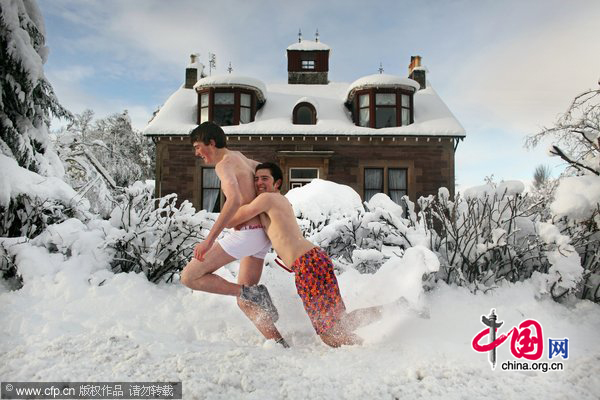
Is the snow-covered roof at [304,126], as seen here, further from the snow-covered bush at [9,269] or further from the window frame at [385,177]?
the snow-covered bush at [9,269]

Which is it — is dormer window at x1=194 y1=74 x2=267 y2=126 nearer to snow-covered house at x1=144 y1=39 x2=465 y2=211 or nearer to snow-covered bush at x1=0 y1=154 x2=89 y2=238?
snow-covered house at x1=144 y1=39 x2=465 y2=211

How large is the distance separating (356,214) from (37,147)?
12.6 ft

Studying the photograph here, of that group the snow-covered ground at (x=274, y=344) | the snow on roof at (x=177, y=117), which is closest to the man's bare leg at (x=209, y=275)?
the snow-covered ground at (x=274, y=344)

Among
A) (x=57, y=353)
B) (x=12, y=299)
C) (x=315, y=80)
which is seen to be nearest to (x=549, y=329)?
(x=57, y=353)

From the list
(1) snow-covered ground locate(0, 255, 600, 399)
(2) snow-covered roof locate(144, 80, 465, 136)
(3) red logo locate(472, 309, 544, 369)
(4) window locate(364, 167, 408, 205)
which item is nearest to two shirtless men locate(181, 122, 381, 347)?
(1) snow-covered ground locate(0, 255, 600, 399)

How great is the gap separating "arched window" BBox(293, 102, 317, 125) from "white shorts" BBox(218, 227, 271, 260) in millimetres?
9517

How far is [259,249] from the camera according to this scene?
2.70m

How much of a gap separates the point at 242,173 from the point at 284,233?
48 cm

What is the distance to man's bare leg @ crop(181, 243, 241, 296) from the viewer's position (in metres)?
2.59

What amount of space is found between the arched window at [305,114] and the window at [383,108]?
4.42ft

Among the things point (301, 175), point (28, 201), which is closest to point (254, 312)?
point (28, 201)

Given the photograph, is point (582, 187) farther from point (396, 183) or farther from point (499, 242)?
point (396, 183)

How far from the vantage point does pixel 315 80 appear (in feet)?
47.7

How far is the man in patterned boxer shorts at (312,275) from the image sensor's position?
8.38 feet
